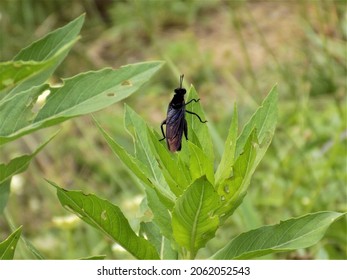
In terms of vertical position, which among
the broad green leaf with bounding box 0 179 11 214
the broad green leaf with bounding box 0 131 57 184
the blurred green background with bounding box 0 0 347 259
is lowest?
the blurred green background with bounding box 0 0 347 259

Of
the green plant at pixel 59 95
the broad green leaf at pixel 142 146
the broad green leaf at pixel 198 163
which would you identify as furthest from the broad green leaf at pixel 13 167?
the broad green leaf at pixel 198 163

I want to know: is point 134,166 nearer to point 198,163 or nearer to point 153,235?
point 198,163

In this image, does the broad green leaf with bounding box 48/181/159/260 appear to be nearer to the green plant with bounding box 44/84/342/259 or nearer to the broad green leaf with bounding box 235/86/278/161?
the green plant with bounding box 44/84/342/259

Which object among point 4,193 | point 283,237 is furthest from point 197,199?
point 4,193

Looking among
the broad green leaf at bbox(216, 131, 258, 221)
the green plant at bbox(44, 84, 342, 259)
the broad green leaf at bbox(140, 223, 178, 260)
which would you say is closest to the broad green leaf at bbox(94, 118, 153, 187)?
the green plant at bbox(44, 84, 342, 259)

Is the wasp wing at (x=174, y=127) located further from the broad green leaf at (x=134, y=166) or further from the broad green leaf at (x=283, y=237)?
the broad green leaf at (x=283, y=237)

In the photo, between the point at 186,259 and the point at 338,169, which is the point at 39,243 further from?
the point at 186,259
